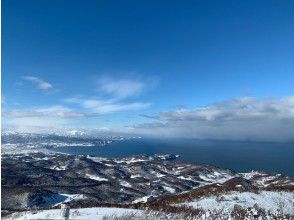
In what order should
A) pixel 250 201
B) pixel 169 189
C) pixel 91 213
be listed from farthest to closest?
pixel 169 189
pixel 250 201
pixel 91 213

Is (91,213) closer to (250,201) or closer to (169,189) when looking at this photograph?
(250,201)

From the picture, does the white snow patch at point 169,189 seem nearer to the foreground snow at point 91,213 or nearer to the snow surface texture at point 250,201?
the snow surface texture at point 250,201

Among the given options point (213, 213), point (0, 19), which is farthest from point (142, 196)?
point (0, 19)

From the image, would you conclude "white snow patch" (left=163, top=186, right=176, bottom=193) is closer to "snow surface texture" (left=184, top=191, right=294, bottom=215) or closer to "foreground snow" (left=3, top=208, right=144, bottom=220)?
"snow surface texture" (left=184, top=191, right=294, bottom=215)

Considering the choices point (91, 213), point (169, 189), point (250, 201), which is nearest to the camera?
point (91, 213)

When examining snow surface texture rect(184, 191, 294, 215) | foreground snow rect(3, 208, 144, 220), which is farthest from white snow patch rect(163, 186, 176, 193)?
foreground snow rect(3, 208, 144, 220)

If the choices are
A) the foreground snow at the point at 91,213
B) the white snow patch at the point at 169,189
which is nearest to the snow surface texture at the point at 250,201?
the foreground snow at the point at 91,213

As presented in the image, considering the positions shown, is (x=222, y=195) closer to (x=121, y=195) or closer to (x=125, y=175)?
(x=121, y=195)

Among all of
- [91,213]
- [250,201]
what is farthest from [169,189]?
[91,213]
